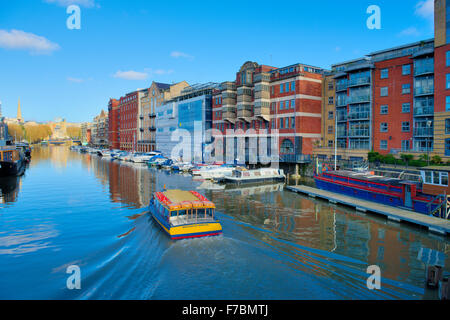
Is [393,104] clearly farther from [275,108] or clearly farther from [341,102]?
[275,108]

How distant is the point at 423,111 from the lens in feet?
143

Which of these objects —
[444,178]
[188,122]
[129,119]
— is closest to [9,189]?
[444,178]

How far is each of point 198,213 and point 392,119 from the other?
134 feet

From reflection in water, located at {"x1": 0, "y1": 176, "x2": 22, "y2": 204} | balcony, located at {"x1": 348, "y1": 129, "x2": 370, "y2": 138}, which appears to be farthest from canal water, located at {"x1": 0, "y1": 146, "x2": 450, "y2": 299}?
balcony, located at {"x1": 348, "y1": 129, "x2": 370, "y2": 138}

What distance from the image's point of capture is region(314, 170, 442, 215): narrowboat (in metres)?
26.3

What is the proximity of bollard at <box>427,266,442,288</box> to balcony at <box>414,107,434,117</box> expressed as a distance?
36.4 metres

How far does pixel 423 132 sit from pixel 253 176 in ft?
84.4

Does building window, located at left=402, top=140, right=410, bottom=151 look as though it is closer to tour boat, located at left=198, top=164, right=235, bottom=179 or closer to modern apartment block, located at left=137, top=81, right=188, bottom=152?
tour boat, located at left=198, top=164, right=235, bottom=179

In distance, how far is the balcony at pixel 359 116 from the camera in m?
51.4

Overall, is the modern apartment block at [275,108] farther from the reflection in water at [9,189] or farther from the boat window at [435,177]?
the reflection in water at [9,189]

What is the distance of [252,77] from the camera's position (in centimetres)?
7062

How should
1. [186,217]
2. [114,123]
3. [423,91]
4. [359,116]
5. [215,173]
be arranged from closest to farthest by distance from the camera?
[186,217] < [423,91] < [359,116] < [215,173] < [114,123]

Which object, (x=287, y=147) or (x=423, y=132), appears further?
→ (x=287, y=147)

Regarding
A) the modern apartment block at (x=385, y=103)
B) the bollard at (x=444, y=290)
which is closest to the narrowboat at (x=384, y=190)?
the bollard at (x=444, y=290)
